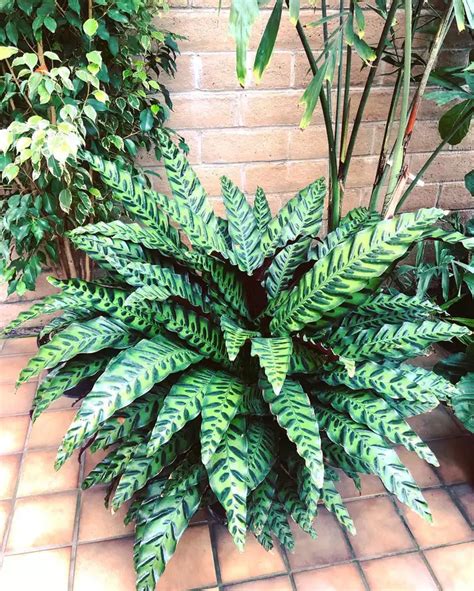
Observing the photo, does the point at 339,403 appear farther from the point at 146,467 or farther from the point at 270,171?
the point at 270,171

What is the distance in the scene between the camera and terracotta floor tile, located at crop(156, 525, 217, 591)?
1.20 meters

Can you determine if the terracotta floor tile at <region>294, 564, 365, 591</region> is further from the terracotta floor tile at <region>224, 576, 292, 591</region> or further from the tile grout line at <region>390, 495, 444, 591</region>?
the tile grout line at <region>390, 495, 444, 591</region>

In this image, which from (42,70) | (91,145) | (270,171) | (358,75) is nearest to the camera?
(42,70)

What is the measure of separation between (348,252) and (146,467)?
2.00 ft

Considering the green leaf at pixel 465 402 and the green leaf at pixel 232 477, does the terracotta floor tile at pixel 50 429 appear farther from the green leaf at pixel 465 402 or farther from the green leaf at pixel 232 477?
the green leaf at pixel 465 402

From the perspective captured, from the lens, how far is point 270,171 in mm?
1950

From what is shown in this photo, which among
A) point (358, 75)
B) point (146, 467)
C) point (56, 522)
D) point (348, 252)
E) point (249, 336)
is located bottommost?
point (56, 522)

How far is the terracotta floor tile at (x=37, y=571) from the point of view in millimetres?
1195

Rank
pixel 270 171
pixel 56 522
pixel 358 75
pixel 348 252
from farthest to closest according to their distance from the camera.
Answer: pixel 270 171
pixel 358 75
pixel 56 522
pixel 348 252

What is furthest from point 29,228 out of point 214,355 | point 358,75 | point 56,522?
point 358,75

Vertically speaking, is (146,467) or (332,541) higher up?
(146,467)

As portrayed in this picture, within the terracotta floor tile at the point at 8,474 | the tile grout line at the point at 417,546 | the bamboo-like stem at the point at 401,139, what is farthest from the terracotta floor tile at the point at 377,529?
the terracotta floor tile at the point at 8,474

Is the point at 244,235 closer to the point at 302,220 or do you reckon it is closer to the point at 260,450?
the point at 302,220

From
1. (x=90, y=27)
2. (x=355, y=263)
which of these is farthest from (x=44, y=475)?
(x=90, y=27)
